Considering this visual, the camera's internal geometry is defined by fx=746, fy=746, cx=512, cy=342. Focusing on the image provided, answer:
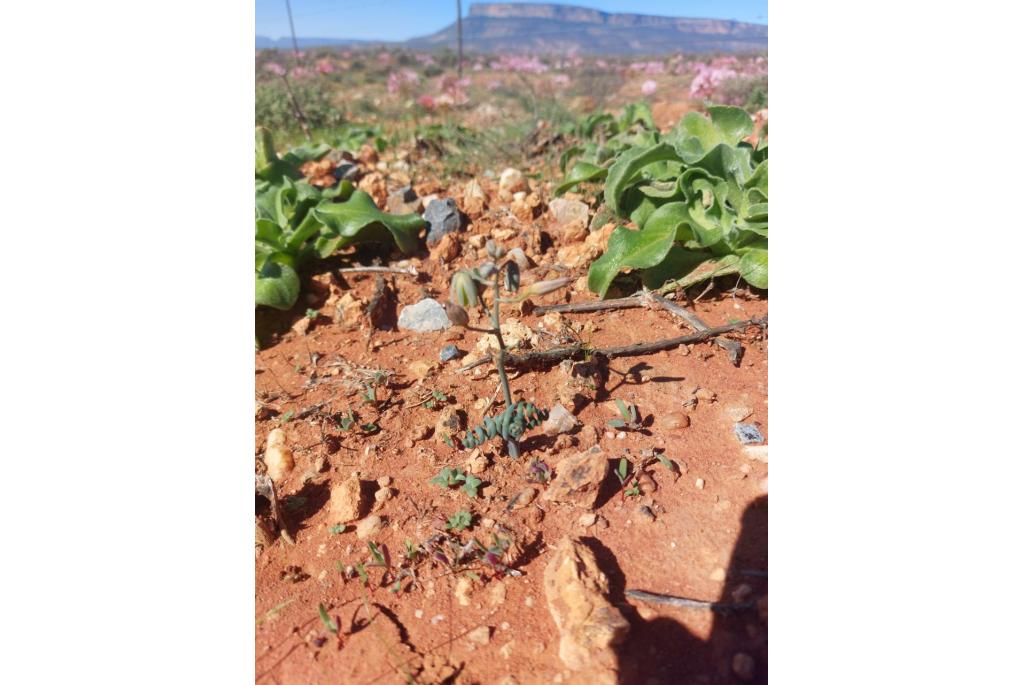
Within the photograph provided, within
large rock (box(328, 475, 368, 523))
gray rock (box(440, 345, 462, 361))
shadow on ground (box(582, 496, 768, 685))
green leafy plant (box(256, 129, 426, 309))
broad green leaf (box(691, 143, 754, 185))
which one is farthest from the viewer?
green leafy plant (box(256, 129, 426, 309))

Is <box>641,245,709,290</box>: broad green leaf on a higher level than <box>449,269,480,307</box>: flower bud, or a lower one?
lower

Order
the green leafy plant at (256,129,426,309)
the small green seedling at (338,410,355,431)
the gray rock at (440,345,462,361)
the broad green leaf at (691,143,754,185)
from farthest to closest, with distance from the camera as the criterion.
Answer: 1. the green leafy plant at (256,129,426,309)
2. the broad green leaf at (691,143,754,185)
3. the gray rock at (440,345,462,361)
4. the small green seedling at (338,410,355,431)

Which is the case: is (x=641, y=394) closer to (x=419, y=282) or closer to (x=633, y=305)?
(x=633, y=305)

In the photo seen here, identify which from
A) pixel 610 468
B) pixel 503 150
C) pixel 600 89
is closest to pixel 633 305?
pixel 610 468

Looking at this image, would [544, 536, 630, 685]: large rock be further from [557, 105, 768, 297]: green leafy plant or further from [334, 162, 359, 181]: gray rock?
[334, 162, 359, 181]: gray rock

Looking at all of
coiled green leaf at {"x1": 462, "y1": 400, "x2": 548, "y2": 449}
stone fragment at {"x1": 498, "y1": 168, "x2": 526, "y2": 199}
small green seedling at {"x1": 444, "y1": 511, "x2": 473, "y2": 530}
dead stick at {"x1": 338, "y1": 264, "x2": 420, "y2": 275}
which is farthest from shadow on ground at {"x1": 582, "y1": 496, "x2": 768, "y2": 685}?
stone fragment at {"x1": 498, "y1": 168, "x2": 526, "y2": 199}

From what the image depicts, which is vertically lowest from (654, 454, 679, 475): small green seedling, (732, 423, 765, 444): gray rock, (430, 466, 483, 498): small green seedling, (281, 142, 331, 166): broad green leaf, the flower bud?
(430, 466, 483, 498): small green seedling

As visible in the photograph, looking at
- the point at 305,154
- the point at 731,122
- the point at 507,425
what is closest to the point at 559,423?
the point at 507,425

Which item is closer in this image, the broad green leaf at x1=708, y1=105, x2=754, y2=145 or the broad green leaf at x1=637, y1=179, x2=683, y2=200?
the broad green leaf at x1=637, y1=179, x2=683, y2=200
